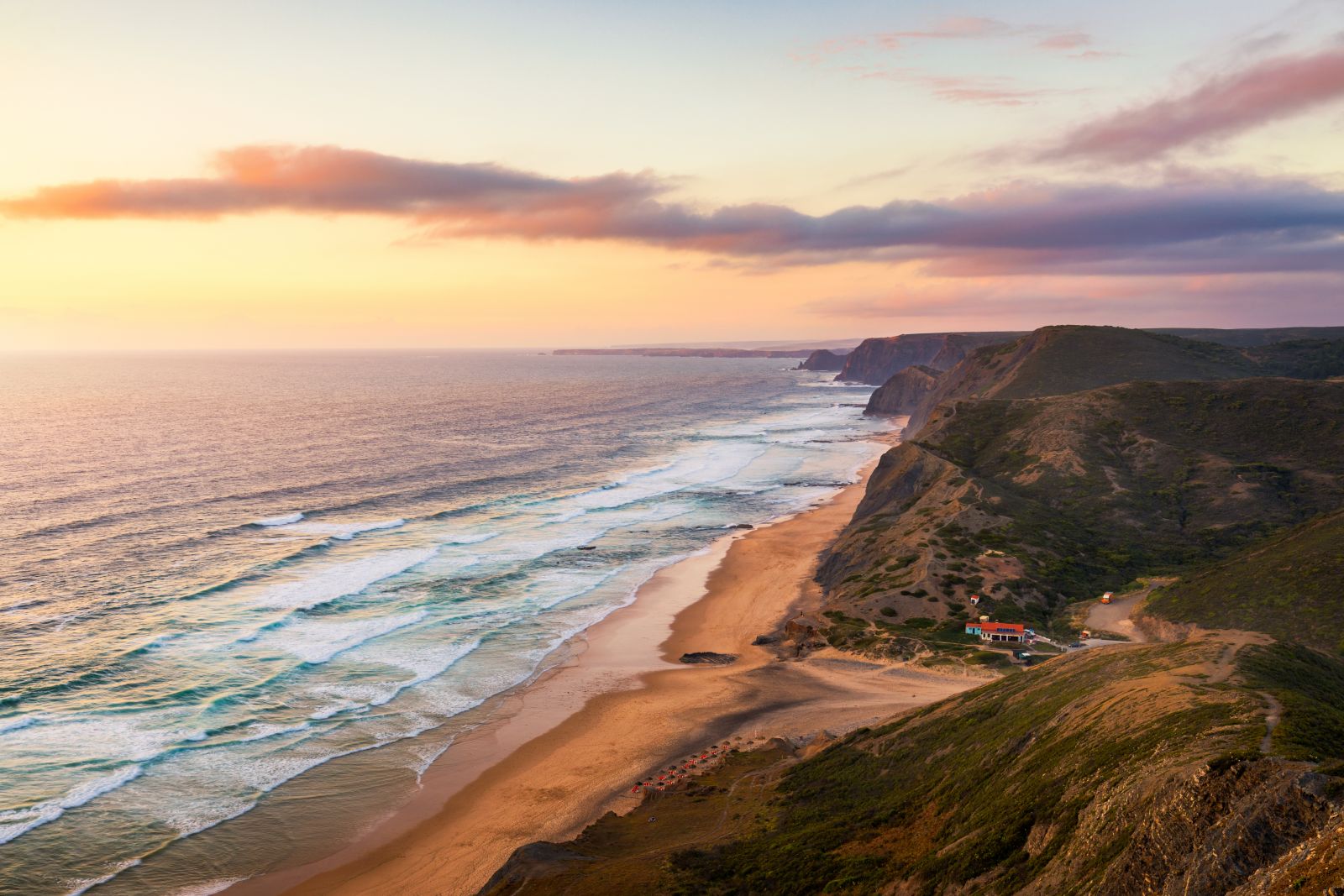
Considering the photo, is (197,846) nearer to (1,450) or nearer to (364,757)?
(364,757)

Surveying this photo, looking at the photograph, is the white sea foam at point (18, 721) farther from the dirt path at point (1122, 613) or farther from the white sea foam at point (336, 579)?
the dirt path at point (1122, 613)

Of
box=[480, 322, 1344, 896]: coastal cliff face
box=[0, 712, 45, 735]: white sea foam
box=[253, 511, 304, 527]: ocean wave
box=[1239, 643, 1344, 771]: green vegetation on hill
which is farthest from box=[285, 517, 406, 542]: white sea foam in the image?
box=[1239, 643, 1344, 771]: green vegetation on hill

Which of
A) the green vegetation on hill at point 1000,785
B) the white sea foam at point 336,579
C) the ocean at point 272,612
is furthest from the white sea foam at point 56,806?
the green vegetation on hill at point 1000,785

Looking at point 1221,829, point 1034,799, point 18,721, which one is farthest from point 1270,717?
point 18,721

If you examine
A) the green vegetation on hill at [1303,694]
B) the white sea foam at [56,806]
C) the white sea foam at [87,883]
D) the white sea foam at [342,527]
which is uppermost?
the green vegetation on hill at [1303,694]

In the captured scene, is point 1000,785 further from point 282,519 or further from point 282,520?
point 282,519

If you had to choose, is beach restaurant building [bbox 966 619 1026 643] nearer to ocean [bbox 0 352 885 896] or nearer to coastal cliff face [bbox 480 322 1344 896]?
coastal cliff face [bbox 480 322 1344 896]

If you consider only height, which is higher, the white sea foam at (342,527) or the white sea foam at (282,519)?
the white sea foam at (282,519)
